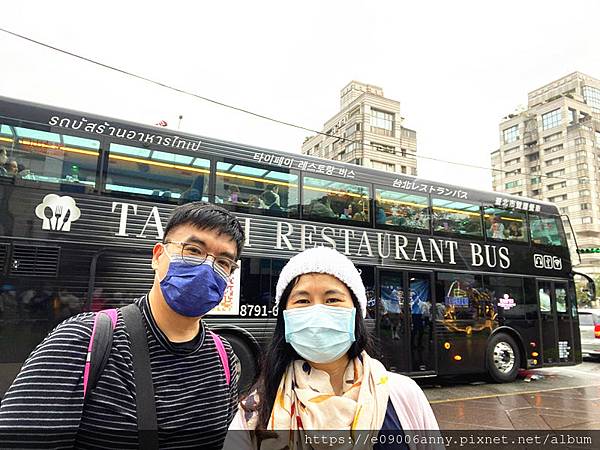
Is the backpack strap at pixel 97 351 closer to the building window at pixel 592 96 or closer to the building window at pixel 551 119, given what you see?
the building window at pixel 551 119

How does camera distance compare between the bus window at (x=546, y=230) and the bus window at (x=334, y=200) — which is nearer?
the bus window at (x=334, y=200)

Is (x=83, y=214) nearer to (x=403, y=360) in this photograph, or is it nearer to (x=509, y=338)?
(x=403, y=360)

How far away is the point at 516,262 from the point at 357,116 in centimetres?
3804

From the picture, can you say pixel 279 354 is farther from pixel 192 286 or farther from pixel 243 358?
pixel 243 358

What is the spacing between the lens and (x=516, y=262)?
8.20 m

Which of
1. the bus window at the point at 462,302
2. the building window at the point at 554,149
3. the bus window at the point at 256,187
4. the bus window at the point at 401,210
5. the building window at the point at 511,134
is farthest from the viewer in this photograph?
the building window at the point at 511,134

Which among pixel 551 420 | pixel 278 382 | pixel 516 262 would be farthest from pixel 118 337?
pixel 516 262

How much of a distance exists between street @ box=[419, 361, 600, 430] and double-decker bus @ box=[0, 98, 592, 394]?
42 cm

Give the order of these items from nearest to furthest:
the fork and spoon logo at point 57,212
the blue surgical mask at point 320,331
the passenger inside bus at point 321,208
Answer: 1. the blue surgical mask at point 320,331
2. the fork and spoon logo at point 57,212
3. the passenger inside bus at point 321,208

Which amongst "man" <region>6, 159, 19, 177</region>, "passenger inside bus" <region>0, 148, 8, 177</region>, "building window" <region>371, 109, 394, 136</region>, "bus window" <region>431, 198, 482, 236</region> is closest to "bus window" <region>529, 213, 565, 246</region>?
"bus window" <region>431, 198, 482, 236</region>

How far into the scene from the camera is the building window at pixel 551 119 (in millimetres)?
59031

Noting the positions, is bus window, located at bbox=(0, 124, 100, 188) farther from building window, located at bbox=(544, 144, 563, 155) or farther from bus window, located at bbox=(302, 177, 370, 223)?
building window, located at bbox=(544, 144, 563, 155)

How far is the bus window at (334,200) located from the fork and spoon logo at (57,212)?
3.33m

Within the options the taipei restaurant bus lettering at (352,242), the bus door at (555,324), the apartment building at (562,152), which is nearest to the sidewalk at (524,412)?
the bus door at (555,324)
